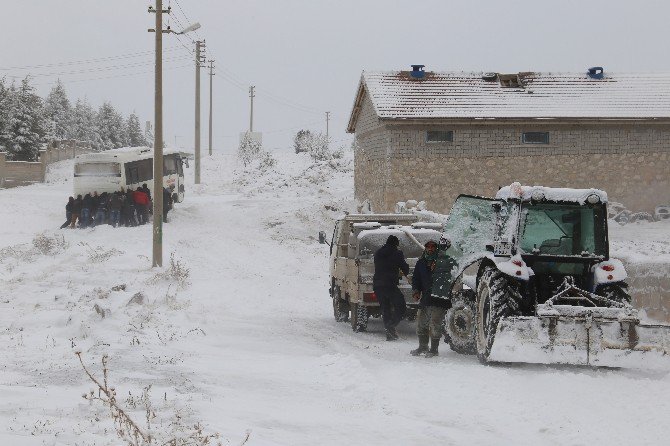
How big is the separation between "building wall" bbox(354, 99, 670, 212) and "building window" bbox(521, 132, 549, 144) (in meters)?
0.17

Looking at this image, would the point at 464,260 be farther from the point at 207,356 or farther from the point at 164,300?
the point at 164,300

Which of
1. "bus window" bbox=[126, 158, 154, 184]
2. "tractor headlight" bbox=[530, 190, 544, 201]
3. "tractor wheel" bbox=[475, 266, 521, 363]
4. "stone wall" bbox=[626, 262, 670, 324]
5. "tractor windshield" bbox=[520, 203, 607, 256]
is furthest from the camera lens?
"bus window" bbox=[126, 158, 154, 184]

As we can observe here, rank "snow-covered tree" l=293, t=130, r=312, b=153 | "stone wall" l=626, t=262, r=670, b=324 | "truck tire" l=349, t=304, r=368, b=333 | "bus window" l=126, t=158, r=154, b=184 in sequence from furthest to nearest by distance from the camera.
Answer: "snow-covered tree" l=293, t=130, r=312, b=153 < "bus window" l=126, t=158, r=154, b=184 < "stone wall" l=626, t=262, r=670, b=324 < "truck tire" l=349, t=304, r=368, b=333

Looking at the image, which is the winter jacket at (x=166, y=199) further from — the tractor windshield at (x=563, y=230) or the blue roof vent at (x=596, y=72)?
the tractor windshield at (x=563, y=230)

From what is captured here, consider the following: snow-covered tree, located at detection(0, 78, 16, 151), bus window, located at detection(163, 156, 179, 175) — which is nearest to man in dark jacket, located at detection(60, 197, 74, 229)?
bus window, located at detection(163, 156, 179, 175)

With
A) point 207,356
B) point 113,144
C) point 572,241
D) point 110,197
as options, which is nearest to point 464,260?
point 572,241

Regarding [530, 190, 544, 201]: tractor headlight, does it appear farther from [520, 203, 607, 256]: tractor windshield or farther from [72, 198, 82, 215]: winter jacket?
[72, 198, 82, 215]: winter jacket

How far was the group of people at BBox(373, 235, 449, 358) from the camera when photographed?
1166 cm

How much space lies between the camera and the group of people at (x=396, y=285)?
38.3 ft

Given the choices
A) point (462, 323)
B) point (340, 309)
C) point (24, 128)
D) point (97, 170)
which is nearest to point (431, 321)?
point (462, 323)

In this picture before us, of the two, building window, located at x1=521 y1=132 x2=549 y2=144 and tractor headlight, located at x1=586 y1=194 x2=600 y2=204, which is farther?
building window, located at x1=521 y1=132 x2=549 y2=144

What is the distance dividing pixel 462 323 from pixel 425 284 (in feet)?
2.75

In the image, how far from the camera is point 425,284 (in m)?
11.7

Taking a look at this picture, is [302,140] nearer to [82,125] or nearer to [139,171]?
[82,125]
